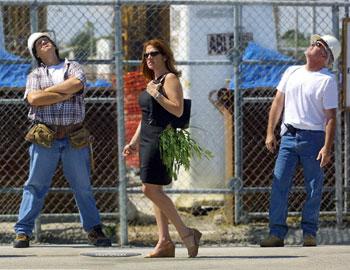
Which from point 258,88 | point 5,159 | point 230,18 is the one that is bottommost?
point 5,159

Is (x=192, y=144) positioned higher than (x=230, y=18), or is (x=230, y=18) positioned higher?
(x=230, y=18)

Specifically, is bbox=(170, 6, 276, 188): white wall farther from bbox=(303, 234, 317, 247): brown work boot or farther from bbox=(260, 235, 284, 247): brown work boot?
bbox=(303, 234, 317, 247): brown work boot

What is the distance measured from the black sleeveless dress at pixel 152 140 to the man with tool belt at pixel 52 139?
959mm

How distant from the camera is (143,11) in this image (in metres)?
13.9

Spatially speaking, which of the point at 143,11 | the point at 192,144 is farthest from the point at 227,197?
the point at 143,11

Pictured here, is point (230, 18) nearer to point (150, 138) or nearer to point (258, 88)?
point (258, 88)

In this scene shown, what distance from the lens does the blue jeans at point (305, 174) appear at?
375 inches

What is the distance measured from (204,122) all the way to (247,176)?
1208mm

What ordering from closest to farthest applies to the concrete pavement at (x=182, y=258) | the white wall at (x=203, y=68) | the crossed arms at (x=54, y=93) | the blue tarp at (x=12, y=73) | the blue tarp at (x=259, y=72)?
the concrete pavement at (x=182, y=258), the crossed arms at (x=54, y=93), the blue tarp at (x=12, y=73), the blue tarp at (x=259, y=72), the white wall at (x=203, y=68)

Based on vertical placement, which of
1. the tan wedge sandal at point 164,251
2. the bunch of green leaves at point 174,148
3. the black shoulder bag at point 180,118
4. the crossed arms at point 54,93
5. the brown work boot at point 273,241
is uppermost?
the crossed arms at point 54,93

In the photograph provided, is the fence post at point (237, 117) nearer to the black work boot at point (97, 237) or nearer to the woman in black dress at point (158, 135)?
the black work boot at point (97, 237)

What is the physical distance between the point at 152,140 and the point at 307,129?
1.63 m

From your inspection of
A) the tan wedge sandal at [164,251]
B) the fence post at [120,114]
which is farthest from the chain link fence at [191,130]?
the tan wedge sandal at [164,251]

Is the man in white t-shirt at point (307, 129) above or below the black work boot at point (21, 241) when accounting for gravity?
above
